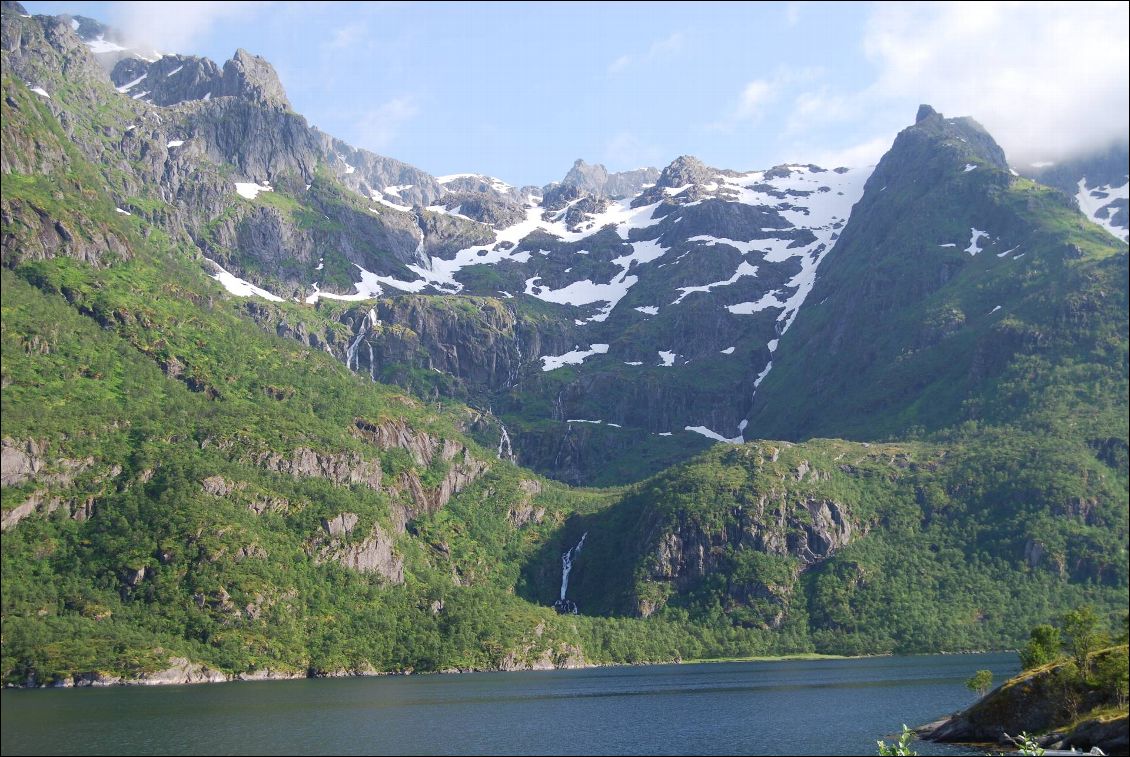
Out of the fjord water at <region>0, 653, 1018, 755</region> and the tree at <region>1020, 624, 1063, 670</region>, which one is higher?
the tree at <region>1020, 624, 1063, 670</region>

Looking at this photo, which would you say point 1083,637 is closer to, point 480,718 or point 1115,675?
point 1115,675

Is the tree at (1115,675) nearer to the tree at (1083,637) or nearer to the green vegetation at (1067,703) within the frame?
the green vegetation at (1067,703)

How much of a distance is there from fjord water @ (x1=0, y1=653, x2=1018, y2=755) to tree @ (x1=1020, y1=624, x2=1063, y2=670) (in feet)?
46.2

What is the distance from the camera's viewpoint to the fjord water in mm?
108312

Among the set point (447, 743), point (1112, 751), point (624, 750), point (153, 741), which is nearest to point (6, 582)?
point (153, 741)

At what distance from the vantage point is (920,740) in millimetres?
111125

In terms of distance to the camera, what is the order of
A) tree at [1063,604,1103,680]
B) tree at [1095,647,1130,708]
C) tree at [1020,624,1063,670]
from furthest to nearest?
→ tree at [1020,624,1063,670] < tree at [1063,604,1103,680] < tree at [1095,647,1130,708]

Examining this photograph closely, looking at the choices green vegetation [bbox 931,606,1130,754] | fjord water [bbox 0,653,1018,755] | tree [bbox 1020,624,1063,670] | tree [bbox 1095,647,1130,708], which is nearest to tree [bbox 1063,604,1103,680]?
green vegetation [bbox 931,606,1130,754]

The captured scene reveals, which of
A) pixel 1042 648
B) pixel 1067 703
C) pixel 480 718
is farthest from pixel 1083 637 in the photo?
pixel 480 718

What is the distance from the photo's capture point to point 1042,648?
123 metres

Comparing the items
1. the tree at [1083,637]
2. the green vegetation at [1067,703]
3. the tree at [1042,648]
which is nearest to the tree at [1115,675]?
the green vegetation at [1067,703]

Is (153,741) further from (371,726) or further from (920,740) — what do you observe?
(920,740)

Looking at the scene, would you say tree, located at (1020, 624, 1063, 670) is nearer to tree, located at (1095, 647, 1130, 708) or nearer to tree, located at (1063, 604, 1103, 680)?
tree, located at (1063, 604, 1103, 680)

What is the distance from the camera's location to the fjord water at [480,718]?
10831 centimetres
